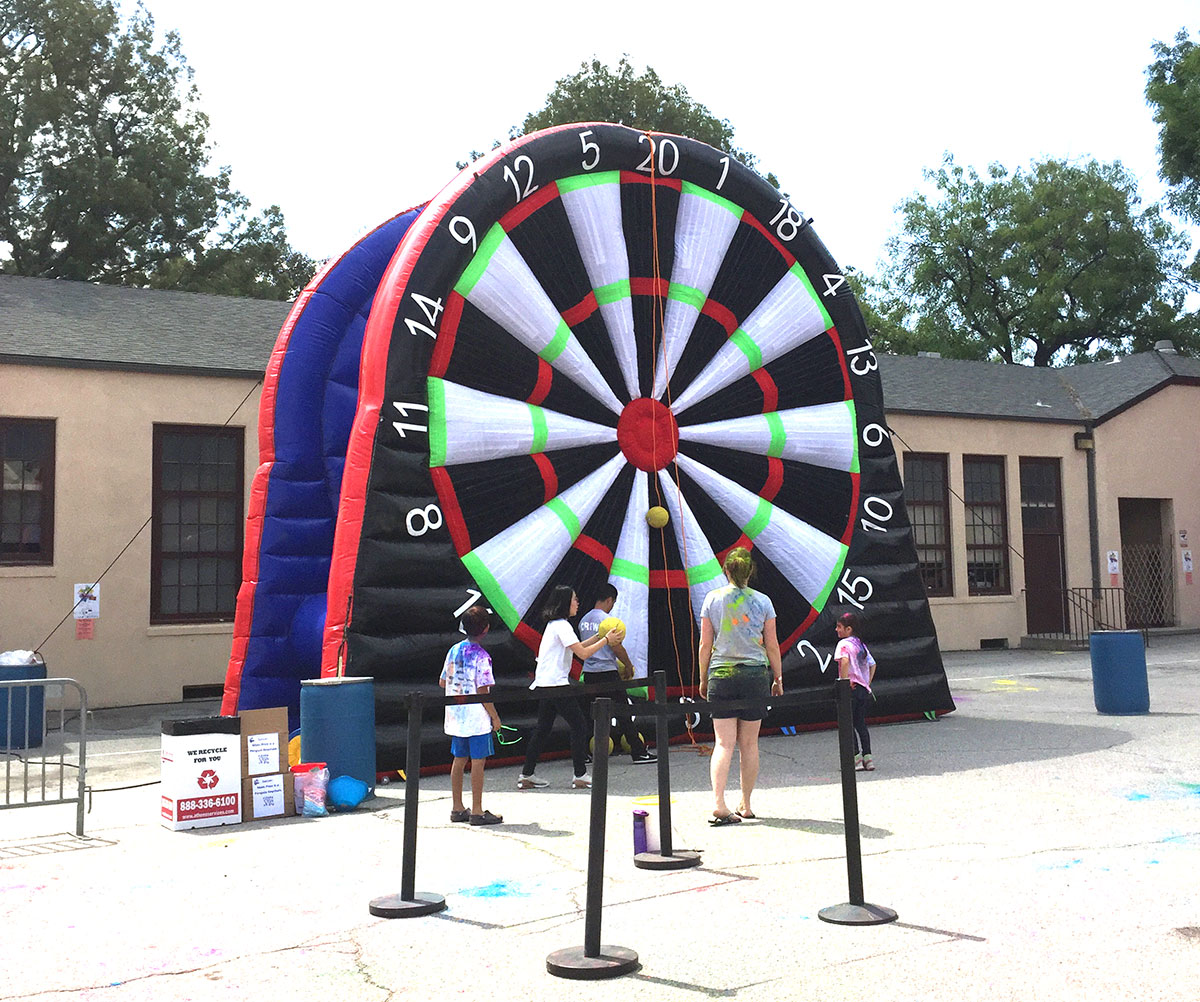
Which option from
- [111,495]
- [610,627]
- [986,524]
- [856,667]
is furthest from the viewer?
[986,524]

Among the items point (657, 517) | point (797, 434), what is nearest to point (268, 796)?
point (657, 517)

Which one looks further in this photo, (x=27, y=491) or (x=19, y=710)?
(x=27, y=491)

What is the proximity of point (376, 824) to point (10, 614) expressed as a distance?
8.97 metres

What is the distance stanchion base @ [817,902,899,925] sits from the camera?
5.05 m

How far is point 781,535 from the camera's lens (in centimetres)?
1167

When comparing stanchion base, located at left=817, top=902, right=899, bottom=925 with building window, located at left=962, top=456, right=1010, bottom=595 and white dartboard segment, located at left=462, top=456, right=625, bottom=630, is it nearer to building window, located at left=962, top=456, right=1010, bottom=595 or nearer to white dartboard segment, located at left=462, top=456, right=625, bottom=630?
white dartboard segment, located at left=462, top=456, right=625, bottom=630

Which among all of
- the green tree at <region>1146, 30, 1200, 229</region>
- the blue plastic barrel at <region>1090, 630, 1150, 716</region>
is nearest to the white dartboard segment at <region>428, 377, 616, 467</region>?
the blue plastic barrel at <region>1090, 630, 1150, 716</region>

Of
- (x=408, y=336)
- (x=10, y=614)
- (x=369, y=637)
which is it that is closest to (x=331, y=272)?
(x=408, y=336)

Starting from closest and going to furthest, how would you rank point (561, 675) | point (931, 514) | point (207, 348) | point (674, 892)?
1. point (674, 892)
2. point (561, 675)
3. point (207, 348)
4. point (931, 514)

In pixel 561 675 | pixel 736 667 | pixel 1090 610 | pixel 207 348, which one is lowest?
pixel 561 675

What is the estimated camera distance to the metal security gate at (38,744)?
9031 mm

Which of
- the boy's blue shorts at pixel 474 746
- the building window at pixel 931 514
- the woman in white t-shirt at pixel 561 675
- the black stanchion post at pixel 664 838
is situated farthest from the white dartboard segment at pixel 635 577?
the building window at pixel 931 514

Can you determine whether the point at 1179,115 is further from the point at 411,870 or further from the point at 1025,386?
the point at 411,870

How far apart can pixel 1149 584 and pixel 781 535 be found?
642 inches
